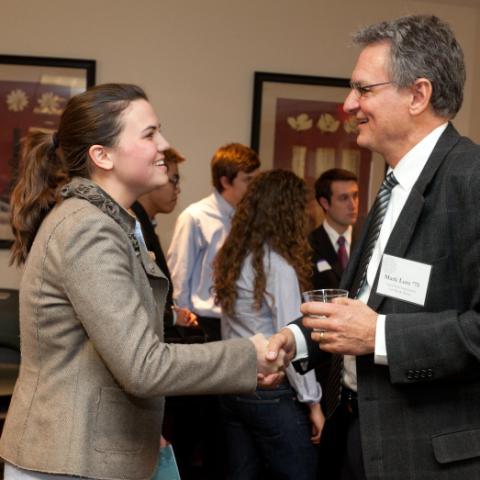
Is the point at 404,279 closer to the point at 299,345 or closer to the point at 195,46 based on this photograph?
the point at 299,345

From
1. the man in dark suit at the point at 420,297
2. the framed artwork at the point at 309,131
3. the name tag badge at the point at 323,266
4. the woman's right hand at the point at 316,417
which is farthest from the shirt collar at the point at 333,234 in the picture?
the man in dark suit at the point at 420,297

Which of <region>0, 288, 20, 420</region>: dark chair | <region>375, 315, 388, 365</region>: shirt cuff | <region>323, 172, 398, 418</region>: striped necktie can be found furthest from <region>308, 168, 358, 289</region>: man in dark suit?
<region>375, 315, 388, 365</region>: shirt cuff

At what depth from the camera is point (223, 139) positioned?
488 cm

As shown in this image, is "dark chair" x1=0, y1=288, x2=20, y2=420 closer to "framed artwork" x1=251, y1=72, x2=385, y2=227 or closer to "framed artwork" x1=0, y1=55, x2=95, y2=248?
"framed artwork" x1=0, y1=55, x2=95, y2=248

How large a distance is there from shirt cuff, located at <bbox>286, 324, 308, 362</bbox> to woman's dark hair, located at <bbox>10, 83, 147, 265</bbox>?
75 centimetres

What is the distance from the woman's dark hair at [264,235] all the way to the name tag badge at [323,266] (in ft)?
2.28

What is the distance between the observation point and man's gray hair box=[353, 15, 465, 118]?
1.72 m

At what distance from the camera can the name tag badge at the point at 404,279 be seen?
1.56 meters

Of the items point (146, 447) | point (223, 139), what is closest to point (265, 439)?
point (146, 447)

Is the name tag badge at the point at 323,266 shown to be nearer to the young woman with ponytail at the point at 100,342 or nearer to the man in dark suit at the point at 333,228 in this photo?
the man in dark suit at the point at 333,228

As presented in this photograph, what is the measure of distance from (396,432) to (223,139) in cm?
353

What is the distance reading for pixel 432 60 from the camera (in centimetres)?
172

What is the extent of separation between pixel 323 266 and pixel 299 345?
Result: 164 centimetres

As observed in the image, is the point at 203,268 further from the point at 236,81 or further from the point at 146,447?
the point at 146,447
